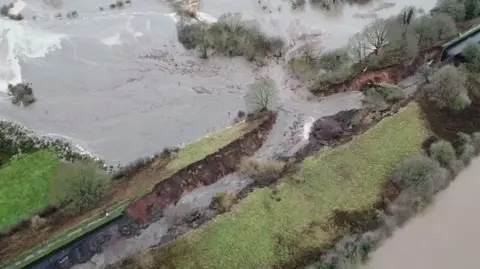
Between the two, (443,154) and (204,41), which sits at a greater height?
(204,41)

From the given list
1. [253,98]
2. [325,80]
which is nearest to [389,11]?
[325,80]

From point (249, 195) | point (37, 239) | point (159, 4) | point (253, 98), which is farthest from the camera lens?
point (159, 4)

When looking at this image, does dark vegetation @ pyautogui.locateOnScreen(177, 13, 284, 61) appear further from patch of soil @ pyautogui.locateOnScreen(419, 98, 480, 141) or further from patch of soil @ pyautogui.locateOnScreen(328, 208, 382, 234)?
patch of soil @ pyautogui.locateOnScreen(328, 208, 382, 234)

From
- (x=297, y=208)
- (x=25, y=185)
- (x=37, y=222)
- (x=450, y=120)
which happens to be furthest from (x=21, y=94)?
(x=450, y=120)

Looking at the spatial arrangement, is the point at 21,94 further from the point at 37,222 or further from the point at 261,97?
the point at 261,97

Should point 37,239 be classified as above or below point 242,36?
below

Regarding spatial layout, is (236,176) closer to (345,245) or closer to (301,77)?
(345,245)
